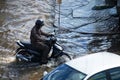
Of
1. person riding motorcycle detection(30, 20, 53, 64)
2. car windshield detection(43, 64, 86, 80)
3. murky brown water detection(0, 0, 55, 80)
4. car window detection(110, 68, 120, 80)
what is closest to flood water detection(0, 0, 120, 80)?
murky brown water detection(0, 0, 55, 80)

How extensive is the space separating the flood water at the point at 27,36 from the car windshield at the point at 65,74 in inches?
144

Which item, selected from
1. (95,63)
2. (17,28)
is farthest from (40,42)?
(95,63)

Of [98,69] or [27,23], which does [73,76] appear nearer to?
[98,69]

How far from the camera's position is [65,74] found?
928cm

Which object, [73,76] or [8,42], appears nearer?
[73,76]

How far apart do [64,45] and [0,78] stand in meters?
4.01

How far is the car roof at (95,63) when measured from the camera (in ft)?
29.3

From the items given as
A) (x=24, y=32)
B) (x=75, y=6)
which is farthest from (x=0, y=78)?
(x=75, y=6)

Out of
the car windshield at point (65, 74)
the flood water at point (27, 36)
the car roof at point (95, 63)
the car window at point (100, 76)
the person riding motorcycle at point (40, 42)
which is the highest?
the car roof at point (95, 63)

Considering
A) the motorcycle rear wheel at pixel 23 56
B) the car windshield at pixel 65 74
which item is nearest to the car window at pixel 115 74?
the car windshield at pixel 65 74

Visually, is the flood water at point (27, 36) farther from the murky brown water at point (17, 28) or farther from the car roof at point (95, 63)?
the car roof at point (95, 63)

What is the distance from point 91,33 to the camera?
17.7m

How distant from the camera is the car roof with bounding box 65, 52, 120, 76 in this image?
29.3ft

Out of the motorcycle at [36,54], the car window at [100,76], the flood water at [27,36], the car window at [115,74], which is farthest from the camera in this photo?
the motorcycle at [36,54]
